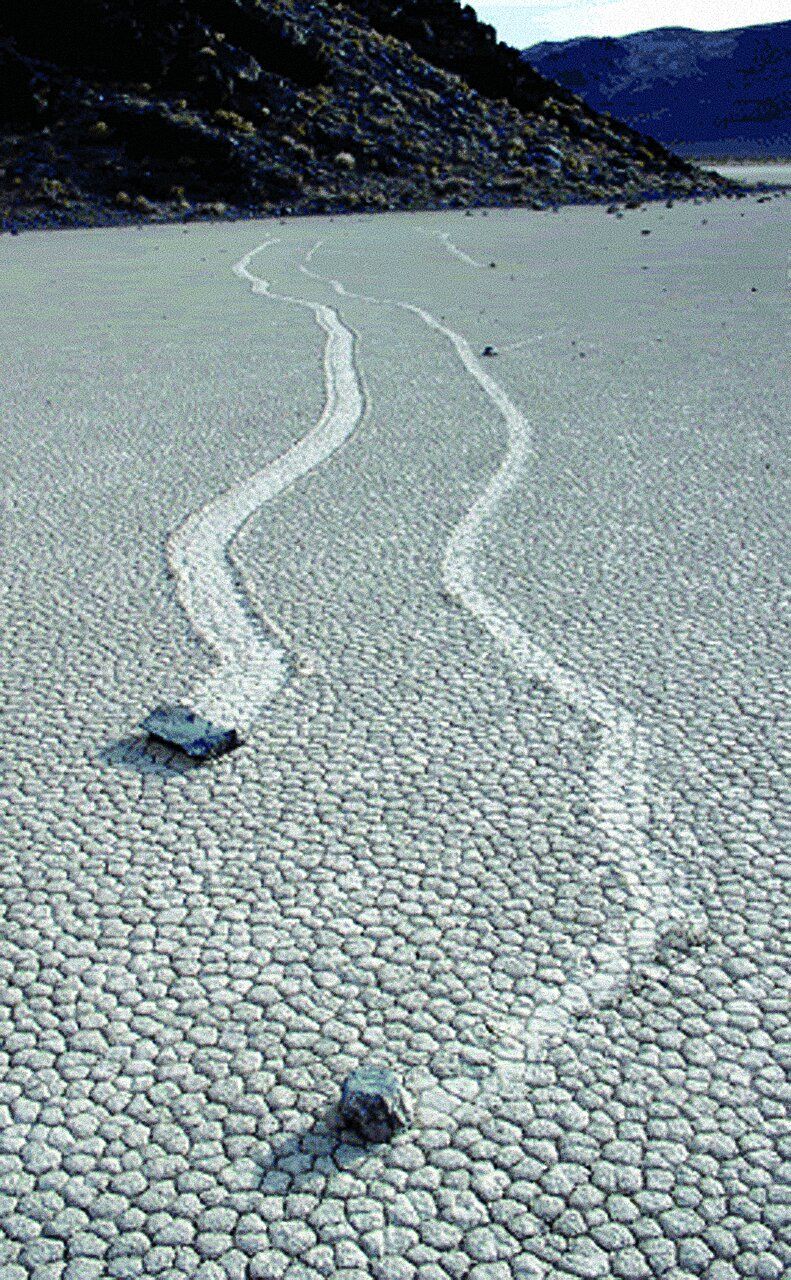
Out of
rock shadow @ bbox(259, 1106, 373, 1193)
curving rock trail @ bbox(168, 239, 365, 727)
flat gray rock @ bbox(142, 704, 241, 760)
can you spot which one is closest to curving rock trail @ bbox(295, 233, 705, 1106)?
rock shadow @ bbox(259, 1106, 373, 1193)

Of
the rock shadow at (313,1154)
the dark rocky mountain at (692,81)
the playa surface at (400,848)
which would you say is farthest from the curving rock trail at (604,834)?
the dark rocky mountain at (692,81)

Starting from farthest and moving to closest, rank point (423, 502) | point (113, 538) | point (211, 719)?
point (423, 502), point (113, 538), point (211, 719)

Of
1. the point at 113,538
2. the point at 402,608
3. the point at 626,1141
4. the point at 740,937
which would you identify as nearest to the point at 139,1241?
the point at 626,1141

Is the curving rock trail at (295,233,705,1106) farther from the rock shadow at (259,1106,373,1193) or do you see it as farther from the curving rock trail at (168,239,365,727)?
the curving rock trail at (168,239,365,727)

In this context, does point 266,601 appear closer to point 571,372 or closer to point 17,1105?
point 17,1105

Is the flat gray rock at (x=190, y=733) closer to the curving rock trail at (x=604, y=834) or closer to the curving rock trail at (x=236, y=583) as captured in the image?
the curving rock trail at (x=236, y=583)

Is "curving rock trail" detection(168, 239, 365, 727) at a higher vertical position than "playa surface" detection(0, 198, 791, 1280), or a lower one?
lower
